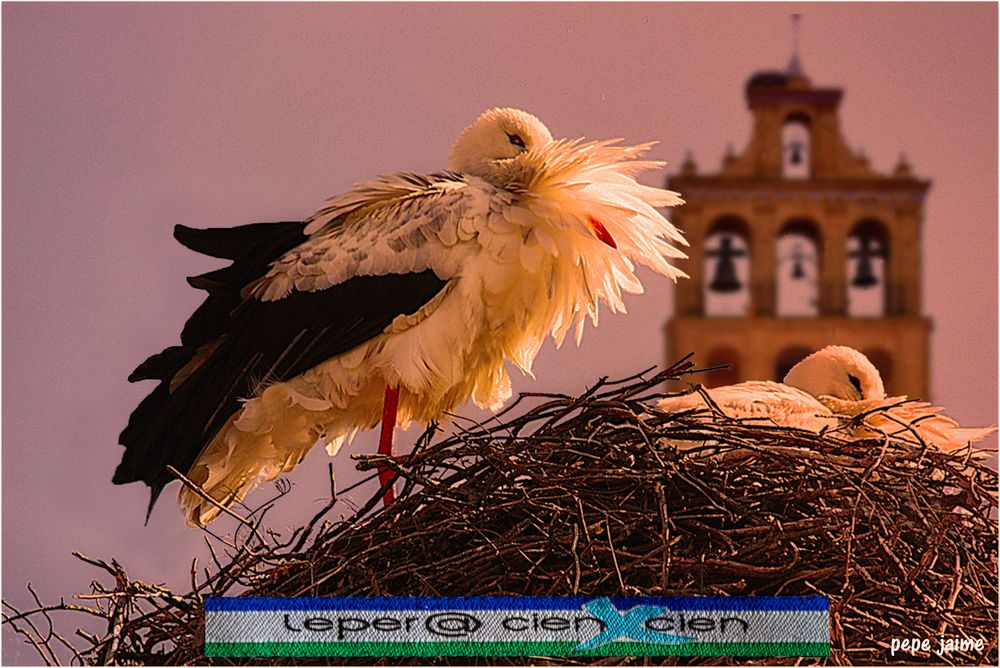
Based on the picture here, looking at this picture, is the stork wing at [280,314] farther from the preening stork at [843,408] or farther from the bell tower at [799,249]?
the bell tower at [799,249]

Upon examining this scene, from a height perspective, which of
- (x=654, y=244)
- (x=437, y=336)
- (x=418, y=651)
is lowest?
(x=418, y=651)

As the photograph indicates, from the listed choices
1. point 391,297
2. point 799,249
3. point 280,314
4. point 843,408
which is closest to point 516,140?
point 391,297

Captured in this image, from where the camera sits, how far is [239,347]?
1990mm

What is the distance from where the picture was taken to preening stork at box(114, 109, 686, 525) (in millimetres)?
1933

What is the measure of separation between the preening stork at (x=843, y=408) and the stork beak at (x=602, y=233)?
23 centimetres

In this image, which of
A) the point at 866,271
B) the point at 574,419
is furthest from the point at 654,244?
the point at 866,271

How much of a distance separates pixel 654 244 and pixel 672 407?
240 mm

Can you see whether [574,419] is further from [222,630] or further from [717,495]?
[222,630]

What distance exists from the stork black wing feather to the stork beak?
227 mm

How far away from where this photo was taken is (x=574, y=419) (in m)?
1.74

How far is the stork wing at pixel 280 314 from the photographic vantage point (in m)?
1.93

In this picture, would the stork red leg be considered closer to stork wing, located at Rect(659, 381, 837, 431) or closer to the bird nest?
the bird nest

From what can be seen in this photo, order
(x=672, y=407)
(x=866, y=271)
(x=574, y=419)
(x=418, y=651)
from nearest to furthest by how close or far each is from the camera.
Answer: (x=418, y=651) → (x=574, y=419) → (x=672, y=407) → (x=866, y=271)

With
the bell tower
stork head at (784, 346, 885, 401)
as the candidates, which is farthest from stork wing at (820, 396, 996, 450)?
the bell tower
